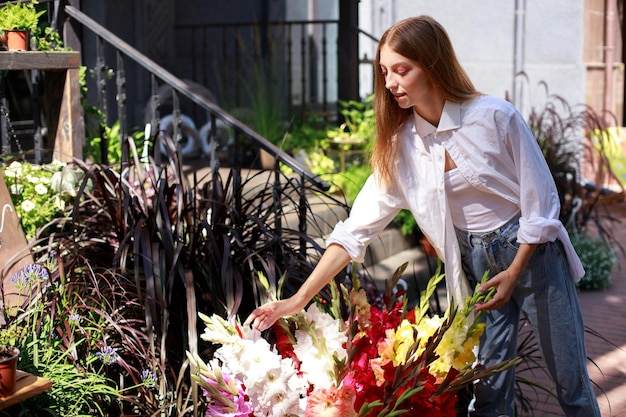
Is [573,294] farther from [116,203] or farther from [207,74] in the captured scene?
[207,74]

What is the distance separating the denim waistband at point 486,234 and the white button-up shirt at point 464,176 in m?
0.03

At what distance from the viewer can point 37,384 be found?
8.80ft

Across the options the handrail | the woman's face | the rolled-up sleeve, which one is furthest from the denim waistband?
the handrail

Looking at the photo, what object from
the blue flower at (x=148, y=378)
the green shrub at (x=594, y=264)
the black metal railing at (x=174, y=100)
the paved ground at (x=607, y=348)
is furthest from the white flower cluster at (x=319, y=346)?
the green shrub at (x=594, y=264)

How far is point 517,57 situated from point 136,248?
8260mm

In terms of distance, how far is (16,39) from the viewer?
4.59m

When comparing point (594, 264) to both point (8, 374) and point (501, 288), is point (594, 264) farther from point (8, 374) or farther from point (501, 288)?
point (8, 374)

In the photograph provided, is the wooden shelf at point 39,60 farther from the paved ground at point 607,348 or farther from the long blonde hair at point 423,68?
the paved ground at point 607,348

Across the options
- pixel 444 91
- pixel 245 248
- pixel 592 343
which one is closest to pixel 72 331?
pixel 245 248

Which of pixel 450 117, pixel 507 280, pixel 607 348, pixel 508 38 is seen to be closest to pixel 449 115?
pixel 450 117

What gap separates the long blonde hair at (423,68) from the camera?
9.27 feet

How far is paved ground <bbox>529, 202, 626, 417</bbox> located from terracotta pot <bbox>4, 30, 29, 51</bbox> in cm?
301

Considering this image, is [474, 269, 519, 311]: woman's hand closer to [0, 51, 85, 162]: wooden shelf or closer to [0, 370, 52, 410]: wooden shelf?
[0, 370, 52, 410]: wooden shelf

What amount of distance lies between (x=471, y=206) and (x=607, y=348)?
2699 mm
